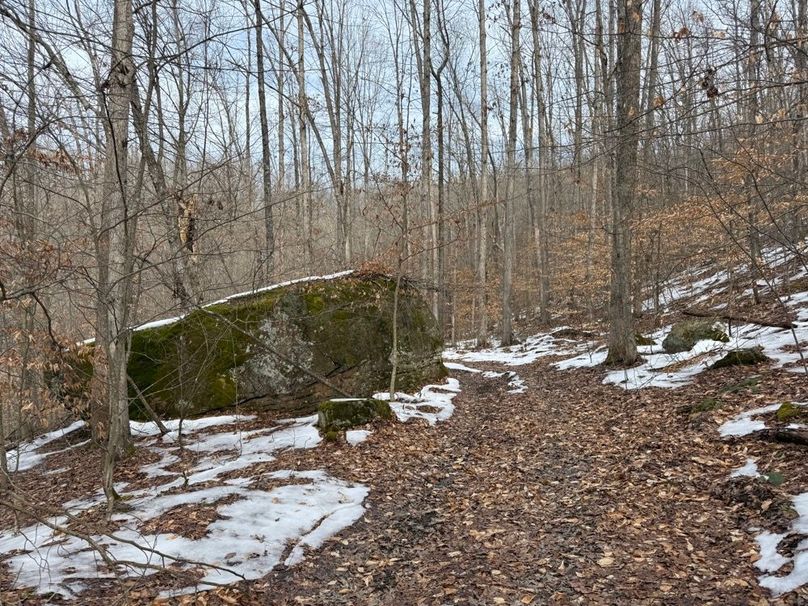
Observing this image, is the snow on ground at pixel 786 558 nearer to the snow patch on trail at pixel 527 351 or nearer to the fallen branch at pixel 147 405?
the fallen branch at pixel 147 405

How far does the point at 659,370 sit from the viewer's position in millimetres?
8289

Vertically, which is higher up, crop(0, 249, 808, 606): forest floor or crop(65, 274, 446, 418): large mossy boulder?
crop(65, 274, 446, 418): large mossy boulder

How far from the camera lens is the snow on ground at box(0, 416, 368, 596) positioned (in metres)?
3.53

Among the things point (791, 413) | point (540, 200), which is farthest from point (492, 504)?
point (540, 200)

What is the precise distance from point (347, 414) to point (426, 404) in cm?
202

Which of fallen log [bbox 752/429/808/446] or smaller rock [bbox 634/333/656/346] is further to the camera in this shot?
smaller rock [bbox 634/333/656/346]

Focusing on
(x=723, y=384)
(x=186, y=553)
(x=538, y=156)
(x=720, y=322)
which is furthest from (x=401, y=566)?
(x=538, y=156)

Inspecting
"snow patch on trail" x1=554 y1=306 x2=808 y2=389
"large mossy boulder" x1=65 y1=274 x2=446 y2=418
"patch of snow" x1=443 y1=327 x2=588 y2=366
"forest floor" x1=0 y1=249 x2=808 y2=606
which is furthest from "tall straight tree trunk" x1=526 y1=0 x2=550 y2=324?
"forest floor" x1=0 y1=249 x2=808 y2=606

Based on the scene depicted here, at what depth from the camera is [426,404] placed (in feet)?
28.2

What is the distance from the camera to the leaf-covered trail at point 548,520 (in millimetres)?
3291

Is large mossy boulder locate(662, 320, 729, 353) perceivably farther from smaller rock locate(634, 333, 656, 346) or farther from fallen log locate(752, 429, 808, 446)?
fallen log locate(752, 429, 808, 446)

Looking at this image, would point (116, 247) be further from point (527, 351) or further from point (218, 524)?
point (527, 351)

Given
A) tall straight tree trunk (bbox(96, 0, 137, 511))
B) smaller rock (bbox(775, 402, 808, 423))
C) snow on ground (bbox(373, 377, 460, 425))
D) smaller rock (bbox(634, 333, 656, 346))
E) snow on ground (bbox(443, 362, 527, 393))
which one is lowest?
snow on ground (bbox(443, 362, 527, 393))

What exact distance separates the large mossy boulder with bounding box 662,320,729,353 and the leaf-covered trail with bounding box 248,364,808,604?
1944mm
